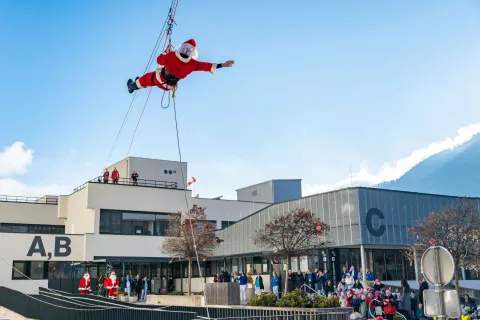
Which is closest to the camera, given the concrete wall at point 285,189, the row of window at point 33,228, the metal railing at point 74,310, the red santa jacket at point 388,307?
the metal railing at point 74,310

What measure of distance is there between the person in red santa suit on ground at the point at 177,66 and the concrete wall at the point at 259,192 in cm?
4048

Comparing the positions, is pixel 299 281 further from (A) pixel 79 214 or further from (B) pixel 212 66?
(A) pixel 79 214

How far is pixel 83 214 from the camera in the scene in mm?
41125

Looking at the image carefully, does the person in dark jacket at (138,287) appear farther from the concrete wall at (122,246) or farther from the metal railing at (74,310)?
the metal railing at (74,310)

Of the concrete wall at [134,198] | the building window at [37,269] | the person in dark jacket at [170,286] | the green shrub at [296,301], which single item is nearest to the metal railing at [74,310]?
the green shrub at [296,301]

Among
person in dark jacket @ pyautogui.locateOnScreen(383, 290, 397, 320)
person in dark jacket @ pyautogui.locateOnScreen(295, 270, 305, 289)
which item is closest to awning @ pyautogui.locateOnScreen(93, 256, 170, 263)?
person in dark jacket @ pyautogui.locateOnScreen(295, 270, 305, 289)

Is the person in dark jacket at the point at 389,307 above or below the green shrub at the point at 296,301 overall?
below

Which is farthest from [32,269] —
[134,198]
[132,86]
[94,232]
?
[132,86]

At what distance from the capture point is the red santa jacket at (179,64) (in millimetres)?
10523

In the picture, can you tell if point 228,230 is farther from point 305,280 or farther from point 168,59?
point 168,59

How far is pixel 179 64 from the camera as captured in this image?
10.6 metres

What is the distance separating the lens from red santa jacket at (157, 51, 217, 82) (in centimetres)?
1052

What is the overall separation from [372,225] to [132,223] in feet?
67.5

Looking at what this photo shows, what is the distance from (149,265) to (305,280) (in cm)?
2089
